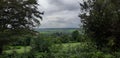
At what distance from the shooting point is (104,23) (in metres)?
22.5

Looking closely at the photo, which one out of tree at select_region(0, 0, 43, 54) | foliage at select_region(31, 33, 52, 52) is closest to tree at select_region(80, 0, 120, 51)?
tree at select_region(0, 0, 43, 54)

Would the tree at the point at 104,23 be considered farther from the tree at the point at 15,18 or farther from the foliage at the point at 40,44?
the foliage at the point at 40,44

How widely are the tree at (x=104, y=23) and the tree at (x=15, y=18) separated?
47.9 ft

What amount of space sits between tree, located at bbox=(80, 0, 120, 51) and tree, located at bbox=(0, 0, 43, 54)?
14.6 m

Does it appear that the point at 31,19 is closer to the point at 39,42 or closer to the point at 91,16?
the point at 39,42

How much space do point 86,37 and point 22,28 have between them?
14609 mm

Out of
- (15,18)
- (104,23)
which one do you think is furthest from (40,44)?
(104,23)

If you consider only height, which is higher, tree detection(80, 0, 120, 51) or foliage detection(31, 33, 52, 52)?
tree detection(80, 0, 120, 51)

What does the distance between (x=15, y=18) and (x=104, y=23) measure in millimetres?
17040

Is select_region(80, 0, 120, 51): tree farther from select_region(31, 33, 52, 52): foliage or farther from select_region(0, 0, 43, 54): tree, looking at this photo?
select_region(31, 33, 52, 52): foliage

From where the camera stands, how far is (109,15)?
22.0 m

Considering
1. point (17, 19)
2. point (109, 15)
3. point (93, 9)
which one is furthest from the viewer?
point (17, 19)

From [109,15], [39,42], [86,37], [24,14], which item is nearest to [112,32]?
[109,15]

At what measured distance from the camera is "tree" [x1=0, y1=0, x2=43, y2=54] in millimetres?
36281
